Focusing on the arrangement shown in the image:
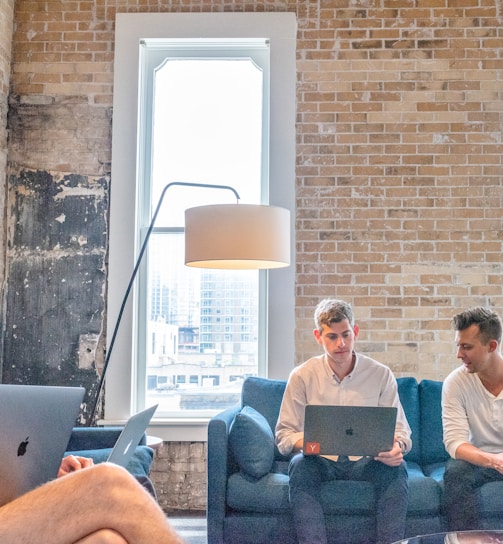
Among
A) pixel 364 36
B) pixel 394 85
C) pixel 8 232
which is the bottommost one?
pixel 8 232

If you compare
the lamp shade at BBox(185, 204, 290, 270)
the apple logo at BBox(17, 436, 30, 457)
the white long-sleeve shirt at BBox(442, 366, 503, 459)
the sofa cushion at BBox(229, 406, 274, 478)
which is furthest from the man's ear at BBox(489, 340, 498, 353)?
the apple logo at BBox(17, 436, 30, 457)

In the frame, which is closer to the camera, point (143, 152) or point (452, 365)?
point (452, 365)

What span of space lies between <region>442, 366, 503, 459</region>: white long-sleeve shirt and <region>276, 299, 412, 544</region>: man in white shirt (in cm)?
24

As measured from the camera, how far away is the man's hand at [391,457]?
3035mm

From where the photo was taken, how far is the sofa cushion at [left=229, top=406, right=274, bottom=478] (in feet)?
10.8

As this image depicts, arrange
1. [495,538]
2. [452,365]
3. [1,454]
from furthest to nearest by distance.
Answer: [452,365], [495,538], [1,454]

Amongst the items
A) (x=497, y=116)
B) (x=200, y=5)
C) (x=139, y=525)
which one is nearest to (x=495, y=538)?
(x=139, y=525)

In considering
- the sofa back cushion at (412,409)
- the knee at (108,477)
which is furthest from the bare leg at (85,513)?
the sofa back cushion at (412,409)

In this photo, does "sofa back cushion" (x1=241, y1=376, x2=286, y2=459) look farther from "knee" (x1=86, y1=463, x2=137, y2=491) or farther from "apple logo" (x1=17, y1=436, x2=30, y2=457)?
"apple logo" (x1=17, y1=436, x2=30, y2=457)

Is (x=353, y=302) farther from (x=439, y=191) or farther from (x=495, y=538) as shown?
(x=495, y=538)

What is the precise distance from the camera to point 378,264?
14.5ft

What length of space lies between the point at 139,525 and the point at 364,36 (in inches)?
146

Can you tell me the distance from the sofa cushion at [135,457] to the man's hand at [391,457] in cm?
109

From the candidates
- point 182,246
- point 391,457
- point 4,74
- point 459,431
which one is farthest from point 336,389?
point 4,74
